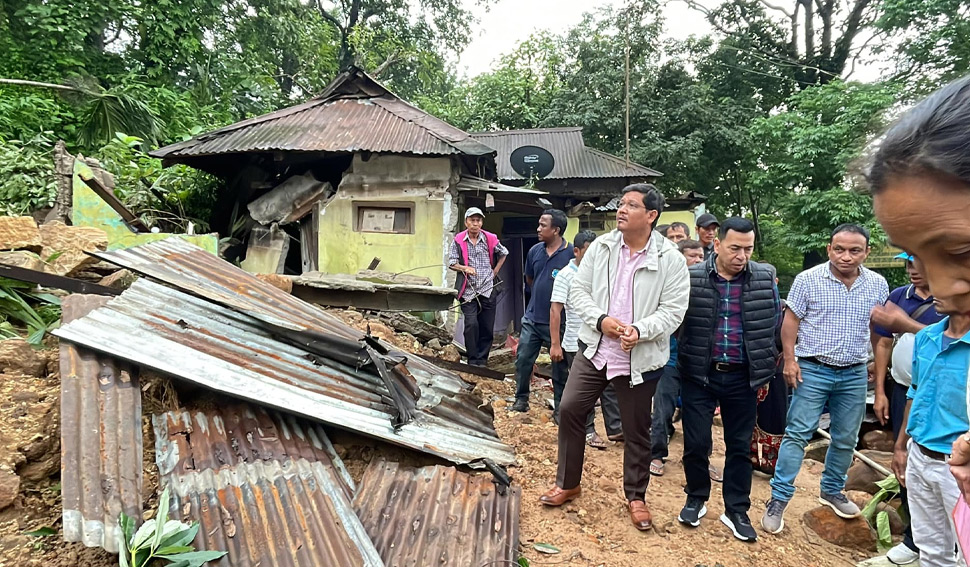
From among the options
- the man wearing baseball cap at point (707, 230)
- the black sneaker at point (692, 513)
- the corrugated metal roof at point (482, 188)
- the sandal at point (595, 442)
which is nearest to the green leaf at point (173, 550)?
the black sneaker at point (692, 513)

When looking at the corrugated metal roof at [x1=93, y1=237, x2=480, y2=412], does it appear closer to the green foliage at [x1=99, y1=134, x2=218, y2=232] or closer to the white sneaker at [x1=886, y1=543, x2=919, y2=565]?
the white sneaker at [x1=886, y1=543, x2=919, y2=565]

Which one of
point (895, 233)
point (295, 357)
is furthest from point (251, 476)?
point (895, 233)

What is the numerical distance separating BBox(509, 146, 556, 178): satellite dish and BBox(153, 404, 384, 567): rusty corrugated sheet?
10.5m

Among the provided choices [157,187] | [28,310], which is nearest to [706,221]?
[28,310]

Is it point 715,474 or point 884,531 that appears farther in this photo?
point 715,474

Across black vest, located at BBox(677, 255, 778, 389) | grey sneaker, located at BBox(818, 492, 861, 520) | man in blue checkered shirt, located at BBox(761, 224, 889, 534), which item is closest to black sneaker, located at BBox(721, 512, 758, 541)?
man in blue checkered shirt, located at BBox(761, 224, 889, 534)

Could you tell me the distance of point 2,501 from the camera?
2.07 m

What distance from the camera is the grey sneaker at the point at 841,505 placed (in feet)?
10.3

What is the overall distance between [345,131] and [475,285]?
13.4 feet

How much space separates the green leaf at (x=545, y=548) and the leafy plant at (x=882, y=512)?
2149 mm

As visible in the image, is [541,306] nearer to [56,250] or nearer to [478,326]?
[478,326]

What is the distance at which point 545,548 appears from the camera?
263cm

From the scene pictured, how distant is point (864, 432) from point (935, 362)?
152 inches

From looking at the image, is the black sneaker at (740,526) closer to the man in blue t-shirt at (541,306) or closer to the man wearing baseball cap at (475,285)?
the man in blue t-shirt at (541,306)
